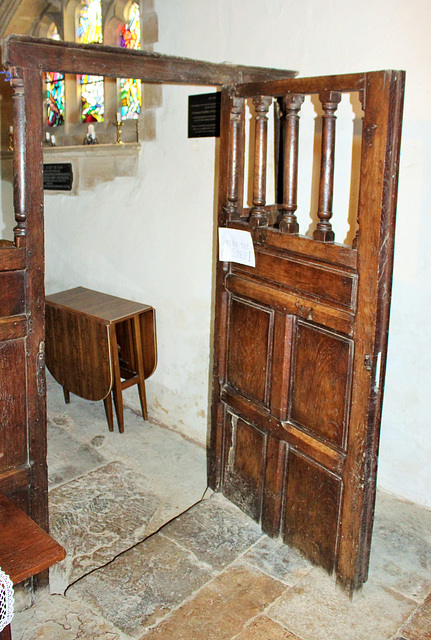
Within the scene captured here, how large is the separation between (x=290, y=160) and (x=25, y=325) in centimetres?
114

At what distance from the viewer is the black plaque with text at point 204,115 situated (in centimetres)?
344

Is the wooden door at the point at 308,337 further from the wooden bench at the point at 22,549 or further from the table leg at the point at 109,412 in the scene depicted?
the table leg at the point at 109,412

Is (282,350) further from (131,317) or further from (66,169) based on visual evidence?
(66,169)

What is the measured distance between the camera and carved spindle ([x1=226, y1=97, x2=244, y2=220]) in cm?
259

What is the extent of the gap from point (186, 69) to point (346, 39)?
83 centimetres

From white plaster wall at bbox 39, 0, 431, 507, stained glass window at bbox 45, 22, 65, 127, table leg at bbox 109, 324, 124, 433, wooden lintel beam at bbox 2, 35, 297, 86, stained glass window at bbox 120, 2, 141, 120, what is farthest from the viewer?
stained glass window at bbox 45, 22, 65, 127

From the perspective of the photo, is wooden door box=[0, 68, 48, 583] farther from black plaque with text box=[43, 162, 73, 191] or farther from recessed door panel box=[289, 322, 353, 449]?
black plaque with text box=[43, 162, 73, 191]

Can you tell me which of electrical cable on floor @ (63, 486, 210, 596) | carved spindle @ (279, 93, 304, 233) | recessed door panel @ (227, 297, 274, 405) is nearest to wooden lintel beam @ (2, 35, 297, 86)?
carved spindle @ (279, 93, 304, 233)

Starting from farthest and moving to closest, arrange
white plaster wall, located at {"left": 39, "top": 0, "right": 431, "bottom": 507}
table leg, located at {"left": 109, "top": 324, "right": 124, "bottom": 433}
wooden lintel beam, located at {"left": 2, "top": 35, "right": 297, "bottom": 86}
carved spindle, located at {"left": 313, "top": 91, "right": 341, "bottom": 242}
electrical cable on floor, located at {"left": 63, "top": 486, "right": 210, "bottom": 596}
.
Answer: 1. table leg, located at {"left": 109, "top": 324, "right": 124, "bottom": 433}
2. white plaster wall, located at {"left": 39, "top": 0, "right": 431, "bottom": 507}
3. electrical cable on floor, located at {"left": 63, "top": 486, "right": 210, "bottom": 596}
4. carved spindle, located at {"left": 313, "top": 91, "right": 341, "bottom": 242}
5. wooden lintel beam, located at {"left": 2, "top": 35, "right": 297, "bottom": 86}

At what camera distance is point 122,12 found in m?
4.22

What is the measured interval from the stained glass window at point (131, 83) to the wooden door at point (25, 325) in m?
2.23

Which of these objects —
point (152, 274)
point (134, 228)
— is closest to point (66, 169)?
point (134, 228)

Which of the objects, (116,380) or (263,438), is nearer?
(263,438)

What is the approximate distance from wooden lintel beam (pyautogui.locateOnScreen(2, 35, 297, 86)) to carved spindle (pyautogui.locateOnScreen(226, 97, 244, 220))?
0.36ft
